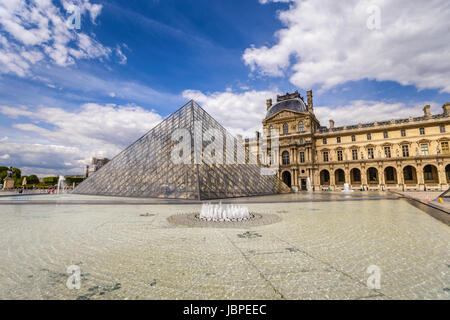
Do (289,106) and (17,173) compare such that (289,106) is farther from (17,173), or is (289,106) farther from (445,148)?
(17,173)

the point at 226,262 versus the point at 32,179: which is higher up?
the point at 32,179

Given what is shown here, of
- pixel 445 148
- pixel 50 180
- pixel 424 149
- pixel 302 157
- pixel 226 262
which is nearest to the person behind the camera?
pixel 226 262

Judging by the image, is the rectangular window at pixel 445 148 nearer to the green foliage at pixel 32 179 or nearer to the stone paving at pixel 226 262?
the stone paving at pixel 226 262

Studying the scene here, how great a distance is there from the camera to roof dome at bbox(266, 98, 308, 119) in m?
40.9

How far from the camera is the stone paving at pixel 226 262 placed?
2.64 metres

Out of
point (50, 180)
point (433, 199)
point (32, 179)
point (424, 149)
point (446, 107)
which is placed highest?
point (446, 107)

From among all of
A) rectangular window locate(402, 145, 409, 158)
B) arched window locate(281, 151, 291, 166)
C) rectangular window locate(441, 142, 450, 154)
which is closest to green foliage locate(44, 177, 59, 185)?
arched window locate(281, 151, 291, 166)

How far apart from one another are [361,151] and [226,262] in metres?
40.4

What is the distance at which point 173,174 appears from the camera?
17.5 m

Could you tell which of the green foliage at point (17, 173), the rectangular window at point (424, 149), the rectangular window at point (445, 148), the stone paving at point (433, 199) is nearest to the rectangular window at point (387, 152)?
the rectangular window at point (424, 149)

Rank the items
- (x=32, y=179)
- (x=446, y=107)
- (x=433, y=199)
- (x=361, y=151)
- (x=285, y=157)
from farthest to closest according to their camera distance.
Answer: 1. (x=32, y=179)
2. (x=285, y=157)
3. (x=361, y=151)
4. (x=446, y=107)
5. (x=433, y=199)

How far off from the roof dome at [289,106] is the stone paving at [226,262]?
37726 millimetres

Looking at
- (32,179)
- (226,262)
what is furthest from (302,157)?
(32,179)

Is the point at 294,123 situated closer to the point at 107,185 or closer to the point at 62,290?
the point at 107,185
